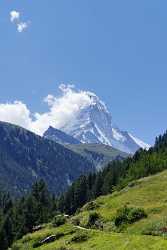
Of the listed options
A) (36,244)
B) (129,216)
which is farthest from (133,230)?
(36,244)

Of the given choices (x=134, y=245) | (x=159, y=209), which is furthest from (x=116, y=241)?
(x=159, y=209)

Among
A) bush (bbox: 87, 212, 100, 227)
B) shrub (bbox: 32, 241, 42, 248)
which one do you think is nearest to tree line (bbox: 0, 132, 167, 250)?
bush (bbox: 87, 212, 100, 227)

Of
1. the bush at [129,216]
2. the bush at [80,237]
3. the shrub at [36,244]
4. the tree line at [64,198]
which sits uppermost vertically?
the tree line at [64,198]

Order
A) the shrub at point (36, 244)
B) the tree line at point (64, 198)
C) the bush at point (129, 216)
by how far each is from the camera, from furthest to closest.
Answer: the tree line at point (64, 198) < the bush at point (129, 216) < the shrub at point (36, 244)

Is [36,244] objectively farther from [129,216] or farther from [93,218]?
[93,218]

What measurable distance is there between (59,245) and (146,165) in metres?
83.4

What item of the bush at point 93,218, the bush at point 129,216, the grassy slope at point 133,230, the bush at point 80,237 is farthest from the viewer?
the bush at point 93,218

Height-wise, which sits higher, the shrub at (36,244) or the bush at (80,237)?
the bush at (80,237)

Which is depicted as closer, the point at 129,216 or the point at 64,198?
the point at 129,216

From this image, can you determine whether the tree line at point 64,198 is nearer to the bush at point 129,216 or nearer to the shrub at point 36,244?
the shrub at point 36,244

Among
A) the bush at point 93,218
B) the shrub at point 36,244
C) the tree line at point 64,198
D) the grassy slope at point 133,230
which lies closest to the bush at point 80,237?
the grassy slope at point 133,230

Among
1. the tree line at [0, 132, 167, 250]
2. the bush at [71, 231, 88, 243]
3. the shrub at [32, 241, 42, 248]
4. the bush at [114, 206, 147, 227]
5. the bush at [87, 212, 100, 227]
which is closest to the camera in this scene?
the bush at [71, 231, 88, 243]

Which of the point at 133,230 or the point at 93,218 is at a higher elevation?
the point at 93,218

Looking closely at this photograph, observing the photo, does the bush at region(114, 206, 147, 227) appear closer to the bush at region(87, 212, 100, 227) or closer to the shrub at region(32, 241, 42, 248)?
the bush at region(87, 212, 100, 227)
